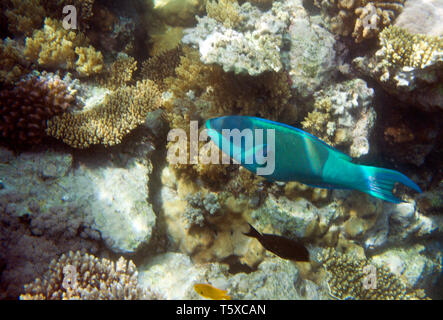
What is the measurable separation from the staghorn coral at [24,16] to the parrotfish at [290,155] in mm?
3985

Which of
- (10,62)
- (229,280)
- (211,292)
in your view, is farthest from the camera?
(10,62)

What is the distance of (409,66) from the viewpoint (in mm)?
3654

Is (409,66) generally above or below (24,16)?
below

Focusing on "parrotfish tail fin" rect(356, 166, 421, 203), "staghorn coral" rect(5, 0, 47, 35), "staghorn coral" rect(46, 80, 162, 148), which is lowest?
"parrotfish tail fin" rect(356, 166, 421, 203)

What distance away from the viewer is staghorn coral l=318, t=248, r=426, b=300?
399 cm

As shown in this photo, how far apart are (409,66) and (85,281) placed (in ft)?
17.7

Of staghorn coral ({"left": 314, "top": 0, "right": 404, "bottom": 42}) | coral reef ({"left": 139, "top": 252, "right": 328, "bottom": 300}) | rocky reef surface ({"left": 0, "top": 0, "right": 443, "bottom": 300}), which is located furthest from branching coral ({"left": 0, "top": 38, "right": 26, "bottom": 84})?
staghorn coral ({"left": 314, "top": 0, "right": 404, "bottom": 42})

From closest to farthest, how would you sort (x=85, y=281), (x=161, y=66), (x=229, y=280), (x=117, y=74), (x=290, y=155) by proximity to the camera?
1. (x=290, y=155)
2. (x=85, y=281)
3. (x=229, y=280)
4. (x=117, y=74)
5. (x=161, y=66)

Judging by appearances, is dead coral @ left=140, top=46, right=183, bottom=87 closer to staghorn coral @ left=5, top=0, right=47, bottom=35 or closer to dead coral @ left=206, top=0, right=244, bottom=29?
dead coral @ left=206, top=0, right=244, bottom=29

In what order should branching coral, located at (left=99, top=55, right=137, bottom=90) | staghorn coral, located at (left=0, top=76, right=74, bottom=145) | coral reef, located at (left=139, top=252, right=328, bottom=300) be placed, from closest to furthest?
coral reef, located at (left=139, top=252, right=328, bottom=300), staghorn coral, located at (left=0, top=76, right=74, bottom=145), branching coral, located at (left=99, top=55, right=137, bottom=90)

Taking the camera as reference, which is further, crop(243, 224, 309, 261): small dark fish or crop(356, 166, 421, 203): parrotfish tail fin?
crop(243, 224, 309, 261): small dark fish

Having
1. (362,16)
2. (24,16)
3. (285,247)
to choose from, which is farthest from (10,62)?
(362,16)

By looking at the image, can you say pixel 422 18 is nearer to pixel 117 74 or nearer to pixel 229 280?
pixel 229 280

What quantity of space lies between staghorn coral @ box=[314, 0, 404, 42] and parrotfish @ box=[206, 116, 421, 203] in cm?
300
